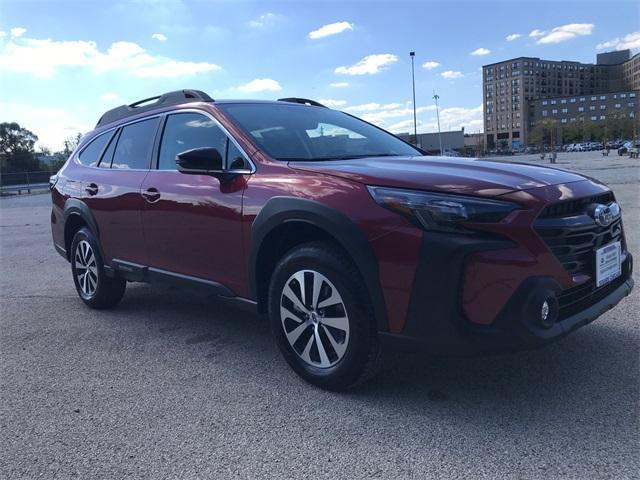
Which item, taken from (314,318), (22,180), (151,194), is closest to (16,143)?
(22,180)

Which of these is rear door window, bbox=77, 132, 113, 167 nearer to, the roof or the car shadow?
the roof

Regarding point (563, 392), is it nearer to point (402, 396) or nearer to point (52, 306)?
point (402, 396)

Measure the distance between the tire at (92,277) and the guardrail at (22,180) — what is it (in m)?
43.7

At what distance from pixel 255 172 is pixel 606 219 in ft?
6.66

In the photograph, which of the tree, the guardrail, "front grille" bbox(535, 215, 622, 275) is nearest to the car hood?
"front grille" bbox(535, 215, 622, 275)

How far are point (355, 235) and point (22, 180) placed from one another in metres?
50.4

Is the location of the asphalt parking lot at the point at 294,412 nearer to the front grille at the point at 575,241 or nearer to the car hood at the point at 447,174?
the front grille at the point at 575,241

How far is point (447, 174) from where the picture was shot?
9.68 ft

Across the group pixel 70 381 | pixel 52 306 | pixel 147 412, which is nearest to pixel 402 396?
pixel 147 412

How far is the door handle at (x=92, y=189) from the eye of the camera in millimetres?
5055

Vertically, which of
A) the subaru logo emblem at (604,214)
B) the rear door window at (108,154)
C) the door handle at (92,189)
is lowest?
the subaru logo emblem at (604,214)

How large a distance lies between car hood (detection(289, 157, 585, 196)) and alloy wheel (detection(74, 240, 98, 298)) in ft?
9.12

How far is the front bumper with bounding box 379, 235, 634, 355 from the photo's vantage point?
2607 mm

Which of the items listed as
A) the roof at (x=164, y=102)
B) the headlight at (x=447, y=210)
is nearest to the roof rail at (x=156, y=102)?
the roof at (x=164, y=102)
